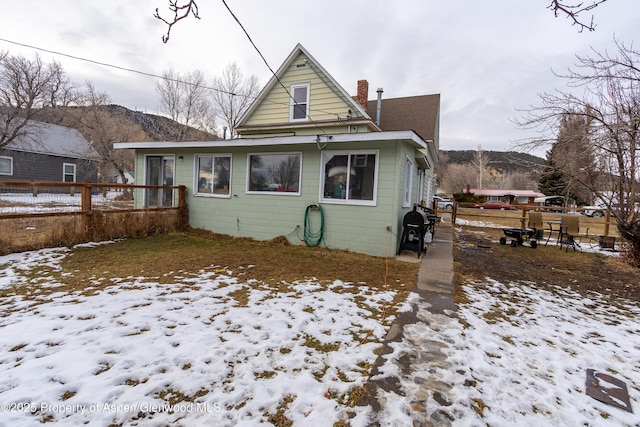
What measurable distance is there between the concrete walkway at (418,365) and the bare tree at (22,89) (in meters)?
23.6

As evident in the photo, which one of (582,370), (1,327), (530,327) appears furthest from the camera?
(530,327)

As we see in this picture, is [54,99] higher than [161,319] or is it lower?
higher

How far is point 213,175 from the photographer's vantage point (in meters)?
8.75

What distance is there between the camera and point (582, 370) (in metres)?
2.60

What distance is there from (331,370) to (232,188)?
22.4ft

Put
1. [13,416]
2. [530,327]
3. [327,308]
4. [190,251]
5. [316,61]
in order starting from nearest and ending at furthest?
[13,416], [530,327], [327,308], [190,251], [316,61]

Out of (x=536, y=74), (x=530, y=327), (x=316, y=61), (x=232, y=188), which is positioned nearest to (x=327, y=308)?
(x=530, y=327)

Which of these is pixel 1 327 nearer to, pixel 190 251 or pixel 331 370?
pixel 331 370

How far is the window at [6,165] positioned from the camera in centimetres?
1772

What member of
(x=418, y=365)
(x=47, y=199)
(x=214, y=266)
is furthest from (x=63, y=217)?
(x=418, y=365)

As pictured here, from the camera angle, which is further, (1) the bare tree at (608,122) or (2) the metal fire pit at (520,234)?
(2) the metal fire pit at (520,234)

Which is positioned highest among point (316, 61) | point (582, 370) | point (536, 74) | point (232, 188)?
point (316, 61)

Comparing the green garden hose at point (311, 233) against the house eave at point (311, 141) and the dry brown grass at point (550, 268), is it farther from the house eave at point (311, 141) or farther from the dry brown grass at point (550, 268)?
Result: the dry brown grass at point (550, 268)

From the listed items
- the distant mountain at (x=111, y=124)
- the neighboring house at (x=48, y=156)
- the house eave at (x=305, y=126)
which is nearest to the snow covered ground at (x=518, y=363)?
the house eave at (x=305, y=126)
